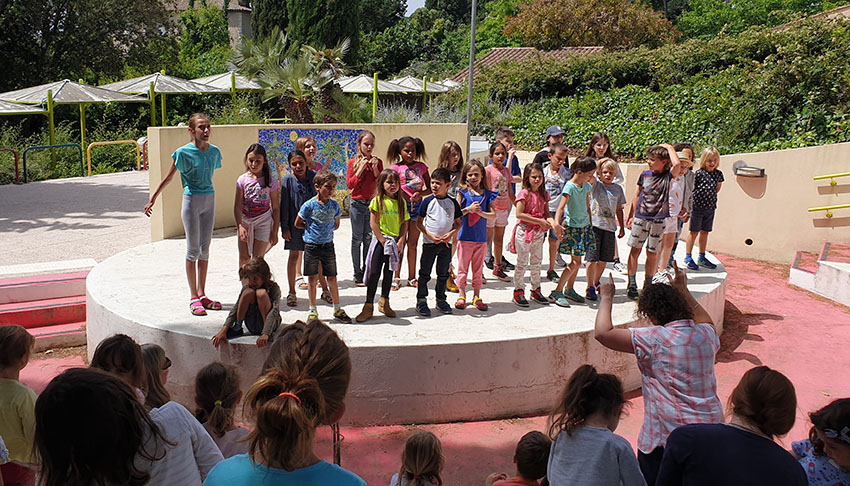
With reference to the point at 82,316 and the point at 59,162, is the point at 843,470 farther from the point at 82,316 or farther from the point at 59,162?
the point at 59,162

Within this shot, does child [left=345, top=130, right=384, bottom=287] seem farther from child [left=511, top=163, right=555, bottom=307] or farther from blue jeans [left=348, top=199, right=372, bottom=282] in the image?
child [left=511, top=163, right=555, bottom=307]

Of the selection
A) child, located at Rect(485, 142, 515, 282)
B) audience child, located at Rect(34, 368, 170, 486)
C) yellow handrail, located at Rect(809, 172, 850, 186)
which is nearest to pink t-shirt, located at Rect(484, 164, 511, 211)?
child, located at Rect(485, 142, 515, 282)

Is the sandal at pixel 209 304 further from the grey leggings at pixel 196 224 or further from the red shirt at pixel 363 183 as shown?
the red shirt at pixel 363 183

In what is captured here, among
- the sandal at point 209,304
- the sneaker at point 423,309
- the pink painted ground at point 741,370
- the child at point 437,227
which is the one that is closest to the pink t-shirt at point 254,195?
the sandal at point 209,304

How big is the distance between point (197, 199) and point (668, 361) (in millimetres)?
4609

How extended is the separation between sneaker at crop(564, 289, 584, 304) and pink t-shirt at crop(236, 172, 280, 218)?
314 cm

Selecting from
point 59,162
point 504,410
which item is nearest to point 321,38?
point 59,162

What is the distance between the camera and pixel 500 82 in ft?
69.2

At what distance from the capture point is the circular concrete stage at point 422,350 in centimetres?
587

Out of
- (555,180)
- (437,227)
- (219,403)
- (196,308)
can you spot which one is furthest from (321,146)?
(219,403)

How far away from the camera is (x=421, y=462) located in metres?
3.46

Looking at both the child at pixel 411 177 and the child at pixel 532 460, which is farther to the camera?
the child at pixel 411 177

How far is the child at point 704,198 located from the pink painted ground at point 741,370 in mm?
786

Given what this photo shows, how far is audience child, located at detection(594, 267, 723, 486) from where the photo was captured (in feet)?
12.0
